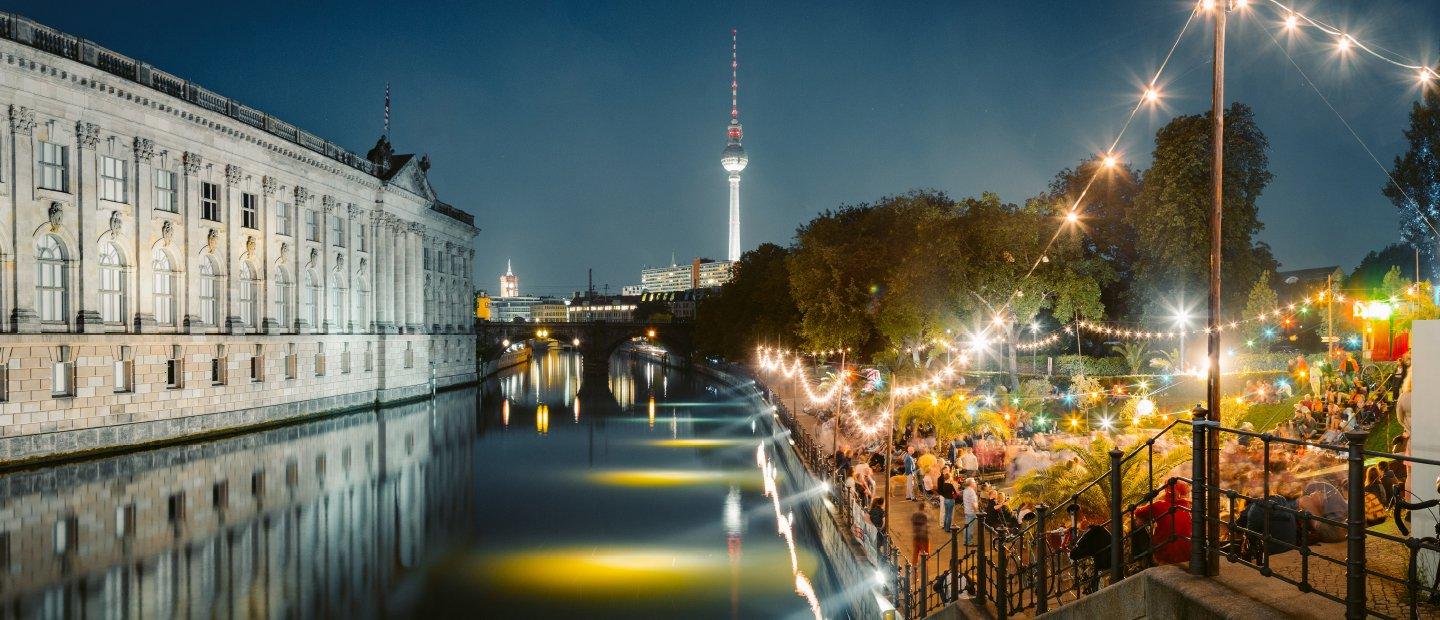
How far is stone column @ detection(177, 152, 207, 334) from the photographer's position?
43.0m

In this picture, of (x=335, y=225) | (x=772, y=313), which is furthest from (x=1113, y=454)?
(x=772, y=313)

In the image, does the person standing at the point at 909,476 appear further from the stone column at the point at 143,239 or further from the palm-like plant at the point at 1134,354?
the stone column at the point at 143,239

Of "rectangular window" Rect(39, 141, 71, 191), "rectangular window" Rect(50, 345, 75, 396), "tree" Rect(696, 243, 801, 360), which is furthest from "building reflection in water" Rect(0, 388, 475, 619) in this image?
"tree" Rect(696, 243, 801, 360)

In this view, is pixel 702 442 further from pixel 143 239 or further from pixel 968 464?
pixel 143 239

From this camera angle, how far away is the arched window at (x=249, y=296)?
49312 millimetres

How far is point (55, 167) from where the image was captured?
1410 inches

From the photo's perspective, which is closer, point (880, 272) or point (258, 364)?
point (258, 364)

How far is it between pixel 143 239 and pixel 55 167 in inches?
199

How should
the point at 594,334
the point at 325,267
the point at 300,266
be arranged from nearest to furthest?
the point at 300,266 → the point at 325,267 → the point at 594,334

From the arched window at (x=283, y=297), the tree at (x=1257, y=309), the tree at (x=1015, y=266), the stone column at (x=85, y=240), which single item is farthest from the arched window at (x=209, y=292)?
the tree at (x=1257, y=309)

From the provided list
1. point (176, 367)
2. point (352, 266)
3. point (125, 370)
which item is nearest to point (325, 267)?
point (352, 266)

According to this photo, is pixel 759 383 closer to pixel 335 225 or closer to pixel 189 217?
pixel 335 225

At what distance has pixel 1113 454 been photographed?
7.96m

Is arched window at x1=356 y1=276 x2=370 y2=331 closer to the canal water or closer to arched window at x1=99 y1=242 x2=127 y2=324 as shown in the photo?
the canal water
